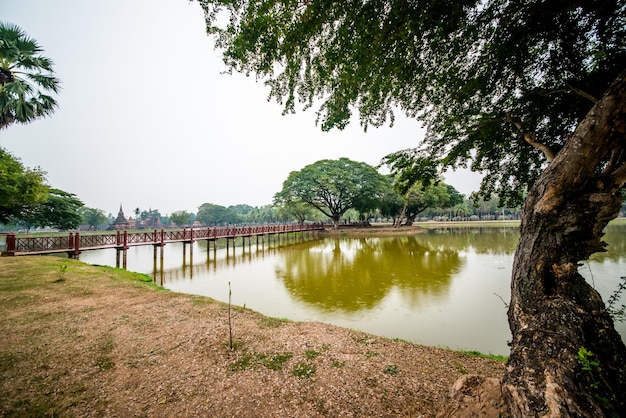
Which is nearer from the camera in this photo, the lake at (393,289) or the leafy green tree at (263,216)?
the lake at (393,289)

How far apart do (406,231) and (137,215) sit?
91.4 m

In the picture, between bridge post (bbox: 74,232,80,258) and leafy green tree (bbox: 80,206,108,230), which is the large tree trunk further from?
leafy green tree (bbox: 80,206,108,230)

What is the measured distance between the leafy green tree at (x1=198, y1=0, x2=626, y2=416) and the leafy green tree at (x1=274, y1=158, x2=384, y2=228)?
3036 centimetres

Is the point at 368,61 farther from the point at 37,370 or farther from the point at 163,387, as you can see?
the point at 37,370

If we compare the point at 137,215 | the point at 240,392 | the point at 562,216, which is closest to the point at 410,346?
the point at 240,392

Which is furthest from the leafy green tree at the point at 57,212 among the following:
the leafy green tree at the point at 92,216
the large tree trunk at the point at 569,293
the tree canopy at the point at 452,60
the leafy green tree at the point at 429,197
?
the leafy green tree at the point at 92,216

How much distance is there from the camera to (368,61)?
301 centimetres

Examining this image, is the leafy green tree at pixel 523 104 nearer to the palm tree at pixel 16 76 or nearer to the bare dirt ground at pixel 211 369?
the bare dirt ground at pixel 211 369

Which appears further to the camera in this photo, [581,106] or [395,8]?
[581,106]

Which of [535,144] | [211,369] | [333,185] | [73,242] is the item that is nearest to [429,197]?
[333,185]

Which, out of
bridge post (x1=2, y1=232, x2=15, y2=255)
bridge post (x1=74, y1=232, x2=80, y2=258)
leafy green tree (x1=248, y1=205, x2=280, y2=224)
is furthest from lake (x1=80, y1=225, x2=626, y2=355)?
leafy green tree (x1=248, y1=205, x2=280, y2=224)

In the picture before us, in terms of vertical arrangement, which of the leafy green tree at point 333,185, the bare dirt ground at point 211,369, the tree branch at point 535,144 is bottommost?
the bare dirt ground at point 211,369

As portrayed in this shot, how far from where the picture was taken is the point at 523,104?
3.64m

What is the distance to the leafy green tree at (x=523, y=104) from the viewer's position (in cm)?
187
